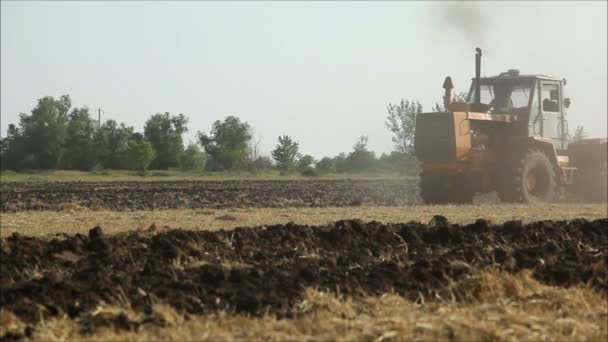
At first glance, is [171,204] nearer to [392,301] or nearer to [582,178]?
[582,178]

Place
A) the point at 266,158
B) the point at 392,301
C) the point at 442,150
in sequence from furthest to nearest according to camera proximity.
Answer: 1. the point at 266,158
2. the point at 442,150
3. the point at 392,301

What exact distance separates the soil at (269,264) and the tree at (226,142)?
5362 cm

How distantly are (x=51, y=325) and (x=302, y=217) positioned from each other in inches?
378

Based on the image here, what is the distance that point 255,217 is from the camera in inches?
648

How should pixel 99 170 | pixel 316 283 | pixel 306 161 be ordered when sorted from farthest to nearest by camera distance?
pixel 306 161, pixel 99 170, pixel 316 283

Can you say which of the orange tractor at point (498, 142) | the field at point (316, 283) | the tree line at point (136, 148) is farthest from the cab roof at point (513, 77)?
the tree line at point (136, 148)

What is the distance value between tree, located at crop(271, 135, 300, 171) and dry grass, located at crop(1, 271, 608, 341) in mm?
56885

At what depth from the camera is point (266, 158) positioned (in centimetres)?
6562

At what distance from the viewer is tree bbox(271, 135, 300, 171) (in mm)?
64938

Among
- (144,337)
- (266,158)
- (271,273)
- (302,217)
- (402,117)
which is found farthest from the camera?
(266,158)

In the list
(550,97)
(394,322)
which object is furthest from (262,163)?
(394,322)

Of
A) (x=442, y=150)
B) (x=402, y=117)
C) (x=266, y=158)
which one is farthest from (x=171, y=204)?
(x=266, y=158)

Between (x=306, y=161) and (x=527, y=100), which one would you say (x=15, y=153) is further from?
(x=527, y=100)

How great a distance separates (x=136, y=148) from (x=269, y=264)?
171ft
